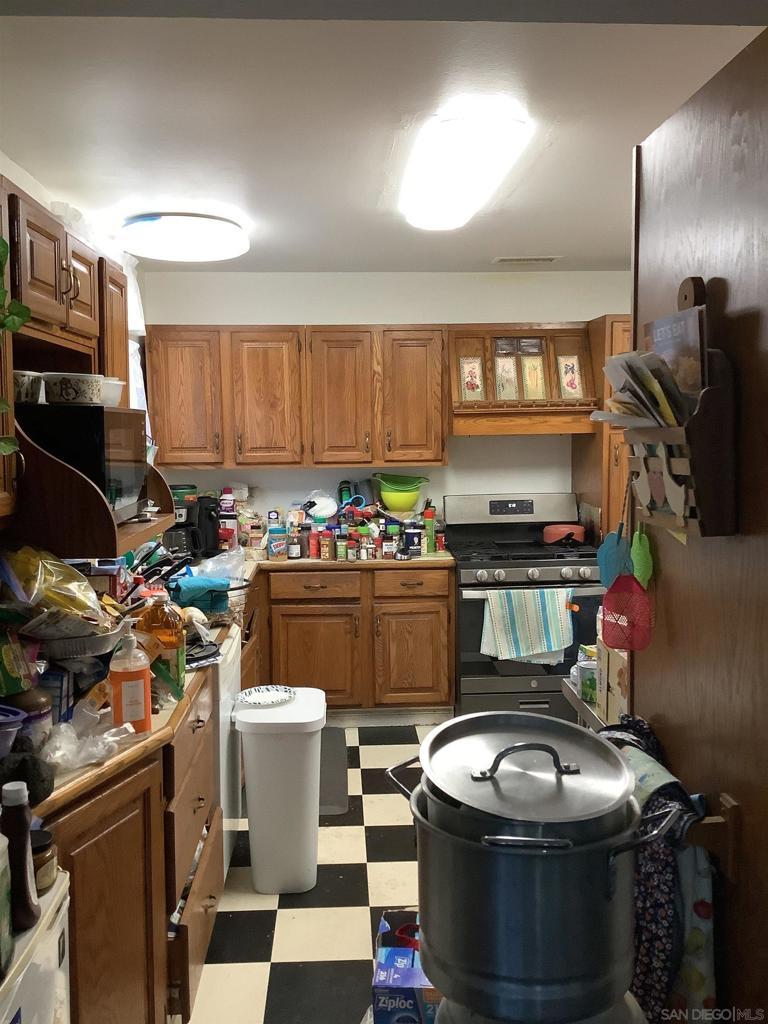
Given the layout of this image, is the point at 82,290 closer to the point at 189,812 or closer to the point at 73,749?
the point at 73,749

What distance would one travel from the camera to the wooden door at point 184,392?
4.15 metres

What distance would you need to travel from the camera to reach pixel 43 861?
1200 millimetres

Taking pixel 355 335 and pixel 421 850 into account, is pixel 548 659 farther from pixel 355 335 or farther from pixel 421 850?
pixel 421 850

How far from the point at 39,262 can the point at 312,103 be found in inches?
37.2

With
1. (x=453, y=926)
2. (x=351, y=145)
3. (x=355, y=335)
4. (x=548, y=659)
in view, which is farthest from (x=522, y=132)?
(x=548, y=659)

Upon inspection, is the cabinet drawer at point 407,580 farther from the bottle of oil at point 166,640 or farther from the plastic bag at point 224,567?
the bottle of oil at point 166,640

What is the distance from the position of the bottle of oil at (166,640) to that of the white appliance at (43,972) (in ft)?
2.51

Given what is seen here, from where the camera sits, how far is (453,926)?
3.32 feet

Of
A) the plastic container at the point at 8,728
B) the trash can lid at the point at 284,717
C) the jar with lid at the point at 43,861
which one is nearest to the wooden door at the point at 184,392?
the trash can lid at the point at 284,717

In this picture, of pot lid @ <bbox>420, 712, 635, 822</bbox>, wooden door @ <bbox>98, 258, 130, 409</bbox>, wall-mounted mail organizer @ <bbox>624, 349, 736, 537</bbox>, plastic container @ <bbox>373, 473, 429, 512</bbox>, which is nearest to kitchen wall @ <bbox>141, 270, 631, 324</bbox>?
plastic container @ <bbox>373, 473, 429, 512</bbox>

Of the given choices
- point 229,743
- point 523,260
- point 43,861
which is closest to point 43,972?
point 43,861

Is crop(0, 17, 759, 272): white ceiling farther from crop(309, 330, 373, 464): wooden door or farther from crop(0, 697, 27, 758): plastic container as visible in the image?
crop(0, 697, 27, 758): plastic container

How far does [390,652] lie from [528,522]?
114cm

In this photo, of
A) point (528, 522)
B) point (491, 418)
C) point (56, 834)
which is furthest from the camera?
point (528, 522)
